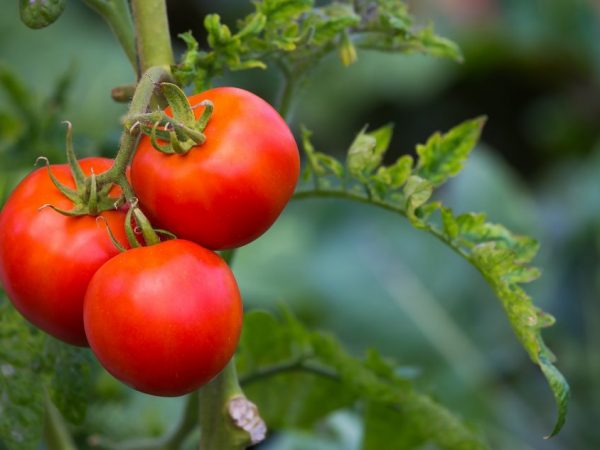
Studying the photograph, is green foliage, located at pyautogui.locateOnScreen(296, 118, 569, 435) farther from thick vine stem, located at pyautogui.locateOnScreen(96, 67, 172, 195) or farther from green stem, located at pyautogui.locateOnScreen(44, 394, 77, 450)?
green stem, located at pyautogui.locateOnScreen(44, 394, 77, 450)

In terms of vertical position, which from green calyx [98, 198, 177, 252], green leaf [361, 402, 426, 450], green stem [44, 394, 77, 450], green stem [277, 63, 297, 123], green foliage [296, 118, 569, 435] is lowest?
green leaf [361, 402, 426, 450]

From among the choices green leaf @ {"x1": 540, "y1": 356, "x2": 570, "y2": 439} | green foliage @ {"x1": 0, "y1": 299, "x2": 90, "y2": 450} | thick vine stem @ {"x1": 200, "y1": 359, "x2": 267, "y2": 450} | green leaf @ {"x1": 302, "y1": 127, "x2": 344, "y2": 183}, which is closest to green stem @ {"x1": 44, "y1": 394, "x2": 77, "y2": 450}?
green foliage @ {"x1": 0, "y1": 299, "x2": 90, "y2": 450}

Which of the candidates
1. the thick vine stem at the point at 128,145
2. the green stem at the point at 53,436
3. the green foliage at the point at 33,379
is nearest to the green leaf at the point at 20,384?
the green foliage at the point at 33,379

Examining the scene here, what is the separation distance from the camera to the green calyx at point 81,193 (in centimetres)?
62

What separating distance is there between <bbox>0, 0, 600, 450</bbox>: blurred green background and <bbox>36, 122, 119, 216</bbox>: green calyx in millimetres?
240

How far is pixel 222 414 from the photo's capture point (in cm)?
71

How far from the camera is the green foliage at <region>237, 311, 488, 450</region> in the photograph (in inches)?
35.1

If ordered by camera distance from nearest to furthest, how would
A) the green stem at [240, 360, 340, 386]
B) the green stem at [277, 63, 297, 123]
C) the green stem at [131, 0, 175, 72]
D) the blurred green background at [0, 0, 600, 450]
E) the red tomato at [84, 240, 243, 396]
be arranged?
the red tomato at [84, 240, 243, 396] → the green stem at [131, 0, 175, 72] → the green stem at [277, 63, 297, 123] → the green stem at [240, 360, 340, 386] → the blurred green background at [0, 0, 600, 450]

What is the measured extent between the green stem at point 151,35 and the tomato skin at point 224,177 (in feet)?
0.26

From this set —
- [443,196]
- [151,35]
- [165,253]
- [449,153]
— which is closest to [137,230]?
[165,253]

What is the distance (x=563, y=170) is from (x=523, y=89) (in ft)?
1.91

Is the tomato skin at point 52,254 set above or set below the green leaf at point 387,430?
above

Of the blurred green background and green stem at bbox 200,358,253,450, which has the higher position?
green stem at bbox 200,358,253,450

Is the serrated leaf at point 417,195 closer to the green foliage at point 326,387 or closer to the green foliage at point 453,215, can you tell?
the green foliage at point 453,215
